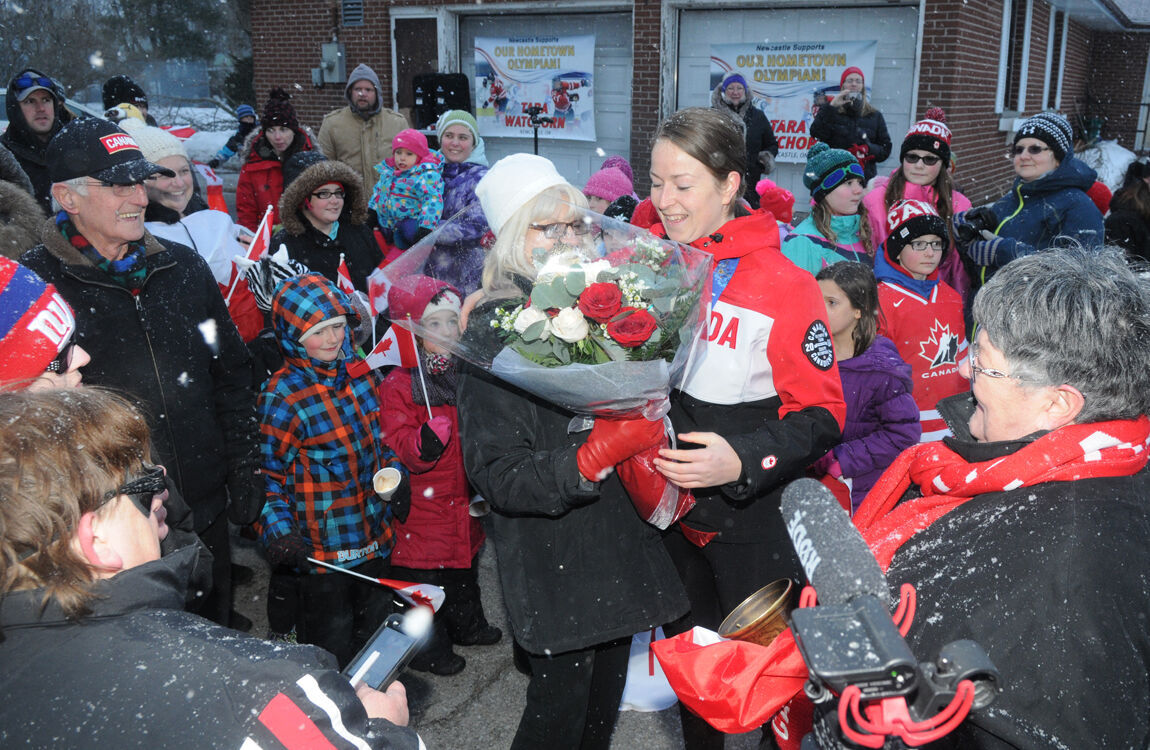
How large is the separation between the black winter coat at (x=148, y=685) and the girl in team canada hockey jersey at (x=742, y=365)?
1.44 meters

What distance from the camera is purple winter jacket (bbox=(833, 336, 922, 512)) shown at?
138 inches

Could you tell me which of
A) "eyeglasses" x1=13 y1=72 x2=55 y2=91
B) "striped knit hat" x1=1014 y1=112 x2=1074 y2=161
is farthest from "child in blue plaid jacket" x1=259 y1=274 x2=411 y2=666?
"eyeglasses" x1=13 y1=72 x2=55 y2=91

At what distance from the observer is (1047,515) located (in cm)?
150

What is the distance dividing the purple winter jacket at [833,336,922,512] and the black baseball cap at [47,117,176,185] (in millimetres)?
2929

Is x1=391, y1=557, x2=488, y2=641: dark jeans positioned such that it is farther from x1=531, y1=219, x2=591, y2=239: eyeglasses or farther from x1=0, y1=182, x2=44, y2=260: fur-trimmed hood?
x1=0, y1=182, x2=44, y2=260: fur-trimmed hood

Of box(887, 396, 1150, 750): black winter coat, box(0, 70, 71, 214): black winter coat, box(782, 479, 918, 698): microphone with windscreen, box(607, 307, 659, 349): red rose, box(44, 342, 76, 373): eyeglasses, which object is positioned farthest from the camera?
box(0, 70, 71, 214): black winter coat

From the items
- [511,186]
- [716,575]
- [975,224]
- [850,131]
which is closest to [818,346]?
[716,575]

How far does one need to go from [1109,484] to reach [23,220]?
4.37m

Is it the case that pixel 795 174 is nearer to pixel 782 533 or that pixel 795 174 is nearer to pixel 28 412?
pixel 782 533

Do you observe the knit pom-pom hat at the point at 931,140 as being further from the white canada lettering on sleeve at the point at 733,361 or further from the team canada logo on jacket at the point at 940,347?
the white canada lettering on sleeve at the point at 733,361

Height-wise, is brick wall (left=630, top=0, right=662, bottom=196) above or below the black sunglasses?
above

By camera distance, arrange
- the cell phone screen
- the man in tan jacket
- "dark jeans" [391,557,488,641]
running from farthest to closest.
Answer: the man in tan jacket, "dark jeans" [391,557,488,641], the cell phone screen

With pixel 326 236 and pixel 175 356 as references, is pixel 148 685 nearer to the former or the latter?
pixel 175 356

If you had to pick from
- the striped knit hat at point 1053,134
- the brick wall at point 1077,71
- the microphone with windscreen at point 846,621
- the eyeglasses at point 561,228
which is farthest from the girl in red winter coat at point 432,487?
the brick wall at point 1077,71
